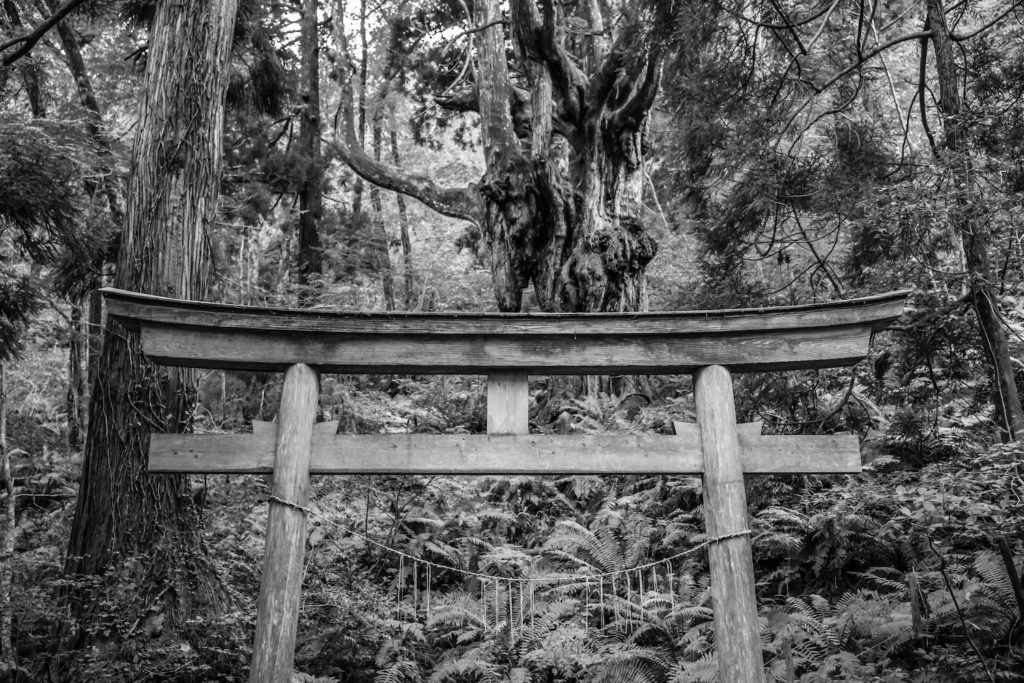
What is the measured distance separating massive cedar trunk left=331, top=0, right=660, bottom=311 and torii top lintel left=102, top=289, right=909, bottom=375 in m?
4.63

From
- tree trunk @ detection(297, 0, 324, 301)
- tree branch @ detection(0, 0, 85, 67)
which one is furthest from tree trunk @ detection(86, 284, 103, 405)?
tree branch @ detection(0, 0, 85, 67)

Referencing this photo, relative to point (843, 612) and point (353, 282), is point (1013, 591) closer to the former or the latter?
point (843, 612)

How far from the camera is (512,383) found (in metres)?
4.89

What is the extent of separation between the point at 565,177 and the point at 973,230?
19.0 feet

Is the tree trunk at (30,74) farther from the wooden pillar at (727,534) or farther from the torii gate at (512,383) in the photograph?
the wooden pillar at (727,534)

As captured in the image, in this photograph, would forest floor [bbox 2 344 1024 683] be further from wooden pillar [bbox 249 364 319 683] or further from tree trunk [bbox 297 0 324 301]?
tree trunk [bbox 297 0 324 301]

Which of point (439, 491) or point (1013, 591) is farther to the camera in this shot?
point (439, 491)

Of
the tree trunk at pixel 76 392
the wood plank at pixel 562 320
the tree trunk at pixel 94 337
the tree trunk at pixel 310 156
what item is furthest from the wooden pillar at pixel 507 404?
the tree trunk at pixel 310 156

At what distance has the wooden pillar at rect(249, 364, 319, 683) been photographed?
433cm

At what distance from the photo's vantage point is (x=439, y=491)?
825 cm

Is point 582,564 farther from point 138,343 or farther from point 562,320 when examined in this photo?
point 138,343

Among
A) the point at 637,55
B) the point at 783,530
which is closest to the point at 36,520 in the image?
the point at 783,530

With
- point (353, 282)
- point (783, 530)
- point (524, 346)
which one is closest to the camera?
point (524, 346)

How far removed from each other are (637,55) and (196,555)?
793cm
